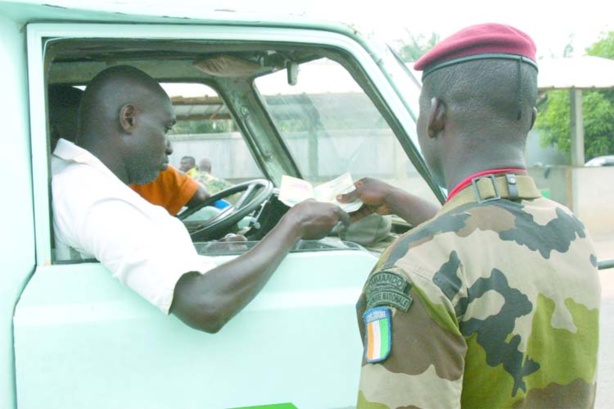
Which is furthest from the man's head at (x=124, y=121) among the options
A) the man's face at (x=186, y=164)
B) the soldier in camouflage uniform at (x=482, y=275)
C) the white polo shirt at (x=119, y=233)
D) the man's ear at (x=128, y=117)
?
the man's face at (x=186, y=164)

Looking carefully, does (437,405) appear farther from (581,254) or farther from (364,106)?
(364,106)

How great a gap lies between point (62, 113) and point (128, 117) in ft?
1.72

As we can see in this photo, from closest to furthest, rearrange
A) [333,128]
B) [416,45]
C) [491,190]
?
[491,190]
[333,128]
[416,45]

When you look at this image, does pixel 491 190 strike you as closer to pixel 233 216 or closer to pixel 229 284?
pixel 229 284

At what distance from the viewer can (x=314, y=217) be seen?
1874 mm

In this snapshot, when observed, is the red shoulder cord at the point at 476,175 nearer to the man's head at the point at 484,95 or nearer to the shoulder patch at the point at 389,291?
the man's head at the point at 484,95

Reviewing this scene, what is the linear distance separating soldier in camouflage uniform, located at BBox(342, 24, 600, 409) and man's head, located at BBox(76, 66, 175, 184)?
0.96m

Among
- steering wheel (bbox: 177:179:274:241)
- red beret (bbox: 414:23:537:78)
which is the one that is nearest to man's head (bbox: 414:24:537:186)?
red beret (bbox: 414:23:537:78)

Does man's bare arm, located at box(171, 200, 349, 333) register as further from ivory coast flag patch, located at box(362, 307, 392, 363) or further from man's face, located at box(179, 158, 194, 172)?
man's face, located at box(179, 158, 194, 172)

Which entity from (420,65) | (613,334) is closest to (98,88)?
(420,65)

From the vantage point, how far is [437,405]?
1.04 metres

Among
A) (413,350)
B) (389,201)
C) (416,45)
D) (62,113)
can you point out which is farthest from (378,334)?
(416,45)

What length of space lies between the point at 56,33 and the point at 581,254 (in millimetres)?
1248

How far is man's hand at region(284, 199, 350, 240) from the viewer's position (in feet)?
6.06
